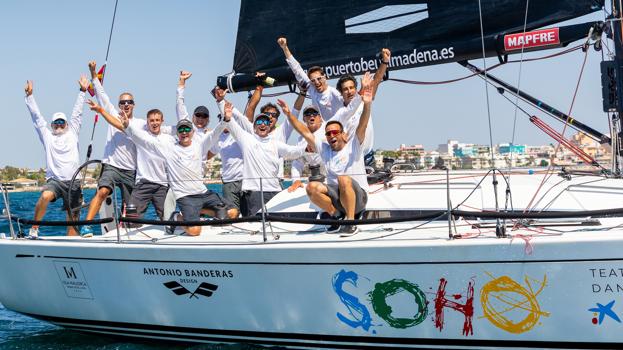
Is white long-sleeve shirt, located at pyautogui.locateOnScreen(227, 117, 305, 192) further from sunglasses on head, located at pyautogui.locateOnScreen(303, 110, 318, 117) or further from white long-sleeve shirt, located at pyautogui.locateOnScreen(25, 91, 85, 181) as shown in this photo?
white long-sleeve shirt, located at pyautogui.locateOnScreen(25, 91, 85, 181)

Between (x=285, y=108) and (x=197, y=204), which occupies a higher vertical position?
(x=285, y=108)

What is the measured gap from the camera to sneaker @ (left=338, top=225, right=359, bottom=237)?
227 inches

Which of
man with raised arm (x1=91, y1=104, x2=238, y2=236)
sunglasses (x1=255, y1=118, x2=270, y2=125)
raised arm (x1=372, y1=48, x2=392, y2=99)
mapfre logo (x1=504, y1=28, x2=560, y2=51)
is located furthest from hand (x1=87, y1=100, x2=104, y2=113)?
mapfre logo (x1=504, y1=28, x2=560, y2=51)

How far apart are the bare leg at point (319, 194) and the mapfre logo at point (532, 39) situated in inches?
89.0

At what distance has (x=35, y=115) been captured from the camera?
24.8 feet

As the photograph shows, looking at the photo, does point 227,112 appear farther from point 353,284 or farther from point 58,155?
point 58,155

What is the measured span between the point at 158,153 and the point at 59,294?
1.49 m

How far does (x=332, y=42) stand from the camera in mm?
7684

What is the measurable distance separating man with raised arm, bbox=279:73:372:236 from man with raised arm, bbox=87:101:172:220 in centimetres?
164

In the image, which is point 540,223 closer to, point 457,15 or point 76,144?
point 457,15

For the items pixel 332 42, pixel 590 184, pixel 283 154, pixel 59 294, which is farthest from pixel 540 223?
pixel 59 294

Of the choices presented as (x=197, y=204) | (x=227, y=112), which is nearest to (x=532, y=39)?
(x=227, y=112)

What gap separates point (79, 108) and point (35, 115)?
412 mm

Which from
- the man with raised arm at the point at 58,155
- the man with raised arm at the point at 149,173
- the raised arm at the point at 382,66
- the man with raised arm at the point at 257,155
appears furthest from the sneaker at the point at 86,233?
the raised arm at the point at 382,66
